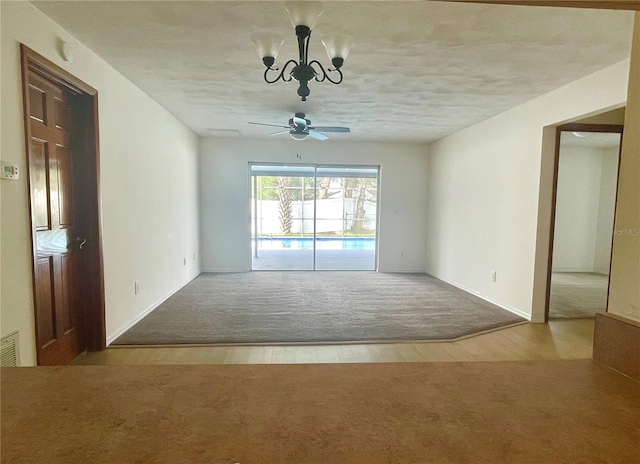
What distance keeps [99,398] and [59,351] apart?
7.80 ft

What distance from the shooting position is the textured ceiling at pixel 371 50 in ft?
6.32

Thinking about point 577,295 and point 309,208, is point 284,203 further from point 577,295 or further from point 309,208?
point 577,295

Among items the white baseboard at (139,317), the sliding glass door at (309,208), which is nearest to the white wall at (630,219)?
the white baseboard at (139,317)

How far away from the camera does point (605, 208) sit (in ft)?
20.2

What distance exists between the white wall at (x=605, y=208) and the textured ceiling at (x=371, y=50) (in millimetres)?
3923

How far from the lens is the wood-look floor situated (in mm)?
2551

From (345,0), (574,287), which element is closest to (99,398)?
(345,0)

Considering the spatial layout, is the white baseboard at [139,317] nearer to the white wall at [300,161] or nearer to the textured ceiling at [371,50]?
the white wall at [300,161]

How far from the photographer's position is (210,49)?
2.39 metres

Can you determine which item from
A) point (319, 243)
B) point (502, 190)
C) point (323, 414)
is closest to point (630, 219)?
point (323, 414)

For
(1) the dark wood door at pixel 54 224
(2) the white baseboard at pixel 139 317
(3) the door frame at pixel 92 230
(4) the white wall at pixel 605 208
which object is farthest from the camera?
(4) the white wall at pixel 605 208

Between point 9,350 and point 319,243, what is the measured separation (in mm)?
8588

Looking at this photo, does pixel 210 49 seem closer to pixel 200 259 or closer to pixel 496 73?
pixel 496 73

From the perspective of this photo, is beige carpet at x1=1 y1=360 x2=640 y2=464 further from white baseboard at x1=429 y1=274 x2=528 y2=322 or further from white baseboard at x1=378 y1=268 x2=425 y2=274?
white baseboard at x1=378 y1=268 x2=425 y2=274
